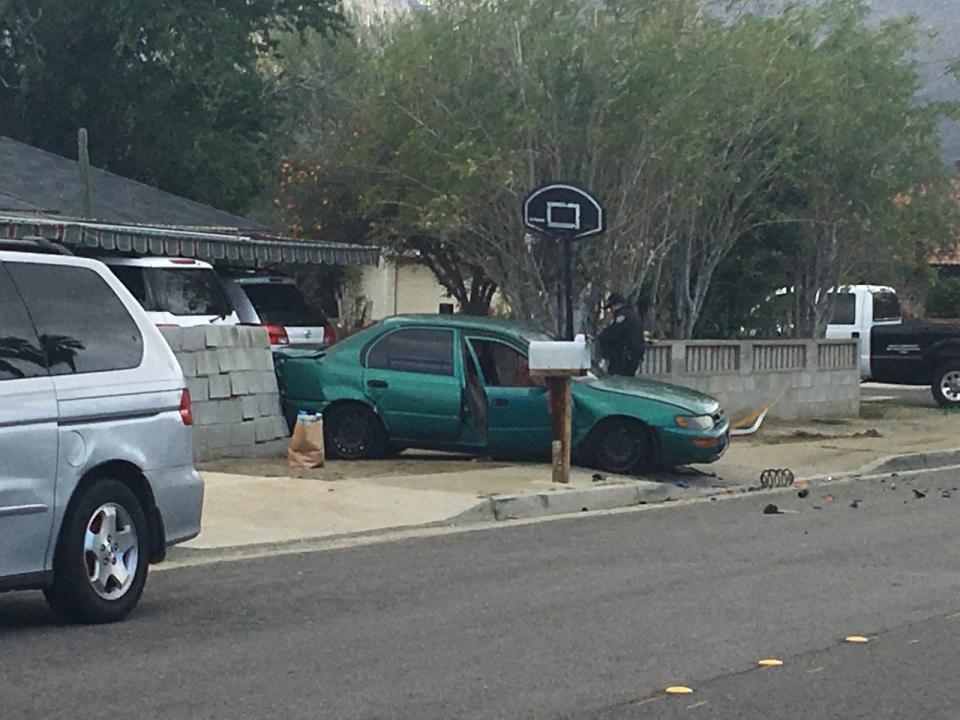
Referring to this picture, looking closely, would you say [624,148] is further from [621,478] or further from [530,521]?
[530,521]

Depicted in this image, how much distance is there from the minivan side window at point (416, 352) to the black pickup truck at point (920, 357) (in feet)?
48.4

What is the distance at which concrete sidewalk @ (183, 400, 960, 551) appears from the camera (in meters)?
13.2

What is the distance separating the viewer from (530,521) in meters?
14.3

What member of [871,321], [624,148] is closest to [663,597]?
[624,148]

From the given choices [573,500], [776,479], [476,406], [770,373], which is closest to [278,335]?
[476,406]

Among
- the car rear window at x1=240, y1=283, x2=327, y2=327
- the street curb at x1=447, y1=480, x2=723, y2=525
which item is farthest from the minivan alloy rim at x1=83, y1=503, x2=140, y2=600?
the car rear window at x1=240, y1=283, x2=327, y2=327

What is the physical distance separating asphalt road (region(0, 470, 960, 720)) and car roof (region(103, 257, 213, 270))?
8.69m

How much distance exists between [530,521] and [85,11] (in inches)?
853

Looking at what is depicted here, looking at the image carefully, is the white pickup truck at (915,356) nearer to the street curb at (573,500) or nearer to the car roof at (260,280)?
the car roof at (260,280)

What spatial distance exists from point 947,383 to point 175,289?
14.7m

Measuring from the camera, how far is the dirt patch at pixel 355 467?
631 inches

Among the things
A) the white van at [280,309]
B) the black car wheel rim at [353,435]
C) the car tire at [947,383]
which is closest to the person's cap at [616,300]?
the white van at [280,309]

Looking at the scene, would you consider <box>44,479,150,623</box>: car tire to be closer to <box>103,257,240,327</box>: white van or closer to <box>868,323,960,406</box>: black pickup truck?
<box>103,257,240,327</box>: white van

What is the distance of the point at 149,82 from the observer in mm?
33844
